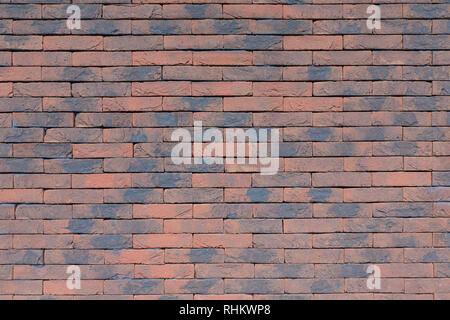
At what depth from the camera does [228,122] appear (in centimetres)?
188

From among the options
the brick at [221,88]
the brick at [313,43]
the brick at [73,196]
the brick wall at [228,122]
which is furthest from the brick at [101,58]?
the brick at [313,43]

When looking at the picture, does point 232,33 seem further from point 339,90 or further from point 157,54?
point 339,90

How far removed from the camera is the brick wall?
73.8 inches

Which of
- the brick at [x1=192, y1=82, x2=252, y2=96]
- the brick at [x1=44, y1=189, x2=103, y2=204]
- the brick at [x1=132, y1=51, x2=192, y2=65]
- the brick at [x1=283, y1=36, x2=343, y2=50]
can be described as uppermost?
the brick at [x1=283, y1=36, x2=343, y2=50]

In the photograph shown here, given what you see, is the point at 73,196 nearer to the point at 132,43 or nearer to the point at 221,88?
the point at 132,43

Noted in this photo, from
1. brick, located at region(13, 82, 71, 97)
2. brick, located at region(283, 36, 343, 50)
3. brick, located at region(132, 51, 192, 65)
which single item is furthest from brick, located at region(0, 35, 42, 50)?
brick, located at region(283, 36, 343, 50)

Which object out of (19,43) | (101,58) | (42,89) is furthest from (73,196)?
(19,43)

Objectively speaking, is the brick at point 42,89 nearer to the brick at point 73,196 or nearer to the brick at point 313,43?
the brick at point 73,196

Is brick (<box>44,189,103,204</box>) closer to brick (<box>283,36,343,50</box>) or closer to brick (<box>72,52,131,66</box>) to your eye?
brick (<box>72,52,131,66</box>)

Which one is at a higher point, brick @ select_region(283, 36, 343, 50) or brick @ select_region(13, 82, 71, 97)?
brick @ select_region(283, 36, 343, 50)

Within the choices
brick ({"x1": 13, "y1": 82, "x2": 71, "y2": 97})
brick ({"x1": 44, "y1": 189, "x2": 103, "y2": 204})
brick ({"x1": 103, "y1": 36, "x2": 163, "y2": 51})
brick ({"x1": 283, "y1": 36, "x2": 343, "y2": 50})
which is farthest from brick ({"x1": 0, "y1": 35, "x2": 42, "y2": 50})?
brick ({"x1": 283, "y1": 36, "x2": 343, "y2": 50})

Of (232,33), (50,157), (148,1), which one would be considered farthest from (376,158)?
(50,157)

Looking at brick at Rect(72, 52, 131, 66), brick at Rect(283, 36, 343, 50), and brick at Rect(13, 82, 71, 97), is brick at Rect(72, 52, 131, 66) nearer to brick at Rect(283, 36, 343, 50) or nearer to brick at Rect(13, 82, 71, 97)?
brick at Rect(13, 82, 71, 97)
